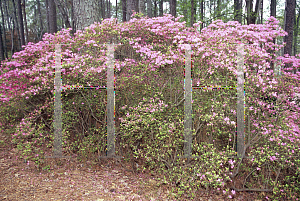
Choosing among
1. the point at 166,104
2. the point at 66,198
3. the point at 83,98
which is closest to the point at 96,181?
the point at 66,198

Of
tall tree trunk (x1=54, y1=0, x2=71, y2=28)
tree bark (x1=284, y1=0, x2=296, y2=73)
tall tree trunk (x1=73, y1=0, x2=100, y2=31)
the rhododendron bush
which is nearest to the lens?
the rhododendron bush

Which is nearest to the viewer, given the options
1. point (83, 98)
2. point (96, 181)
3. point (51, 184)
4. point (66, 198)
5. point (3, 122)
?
point (66, 198)

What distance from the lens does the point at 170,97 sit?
12.8 ft

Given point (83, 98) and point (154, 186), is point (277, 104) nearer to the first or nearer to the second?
point (154, 186)

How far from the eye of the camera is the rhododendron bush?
3539 millimetres

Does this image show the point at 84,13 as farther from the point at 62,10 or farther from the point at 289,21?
the point at 289,21

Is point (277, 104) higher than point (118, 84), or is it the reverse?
point (118, 84)

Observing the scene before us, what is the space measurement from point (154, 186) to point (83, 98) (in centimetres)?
214

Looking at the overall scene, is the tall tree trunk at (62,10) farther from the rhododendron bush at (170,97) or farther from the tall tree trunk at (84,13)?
the rhododendron bush at (170,97)

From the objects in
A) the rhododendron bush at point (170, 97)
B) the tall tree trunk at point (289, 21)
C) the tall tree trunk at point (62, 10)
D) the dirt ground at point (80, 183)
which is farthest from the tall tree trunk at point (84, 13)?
the tall tree trunk at point (289, 21)

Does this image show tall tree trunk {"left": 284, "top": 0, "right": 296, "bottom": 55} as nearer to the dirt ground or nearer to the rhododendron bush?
the rhododendron bush

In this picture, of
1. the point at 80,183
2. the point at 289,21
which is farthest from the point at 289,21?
the point at 80,183

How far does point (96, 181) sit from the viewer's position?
3.64m

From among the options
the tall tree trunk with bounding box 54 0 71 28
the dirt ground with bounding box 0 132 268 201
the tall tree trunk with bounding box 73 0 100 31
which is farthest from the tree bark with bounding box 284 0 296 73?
the tall tree trunk with bounding box 54 0 71 28
